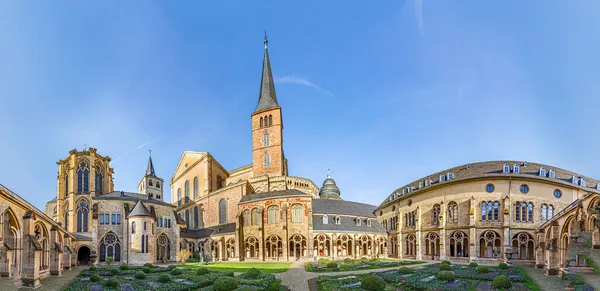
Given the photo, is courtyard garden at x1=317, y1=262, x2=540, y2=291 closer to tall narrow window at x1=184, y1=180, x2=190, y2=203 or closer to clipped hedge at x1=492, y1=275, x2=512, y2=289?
clipped hedge at x1=492, y1=275, x2=512, y2=289

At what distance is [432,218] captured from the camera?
164 feet

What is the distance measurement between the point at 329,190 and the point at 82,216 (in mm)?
52077

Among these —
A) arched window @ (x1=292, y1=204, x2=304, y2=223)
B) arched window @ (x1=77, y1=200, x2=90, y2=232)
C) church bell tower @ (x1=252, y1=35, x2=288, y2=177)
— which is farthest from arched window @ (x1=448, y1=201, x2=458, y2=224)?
arched window @ (x1=77, y1=200, x2=90, y2=232)

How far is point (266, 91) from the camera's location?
7531 centimetres

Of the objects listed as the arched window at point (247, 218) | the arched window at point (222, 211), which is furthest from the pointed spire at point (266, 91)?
the arched window at point (247, 218)

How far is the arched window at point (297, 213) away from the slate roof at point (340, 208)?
15.8ft

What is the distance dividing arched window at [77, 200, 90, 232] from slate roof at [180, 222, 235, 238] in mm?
14715

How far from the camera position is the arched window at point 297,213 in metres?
50.5

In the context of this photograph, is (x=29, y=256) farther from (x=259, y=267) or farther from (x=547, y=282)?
(x=547, y=282)

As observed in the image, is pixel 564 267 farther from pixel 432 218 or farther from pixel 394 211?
pixel 394 211

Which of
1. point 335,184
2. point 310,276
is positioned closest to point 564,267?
point 310,276

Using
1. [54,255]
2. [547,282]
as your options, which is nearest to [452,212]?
[547,282]

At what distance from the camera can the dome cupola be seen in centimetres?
8256

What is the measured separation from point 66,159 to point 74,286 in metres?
38.0
